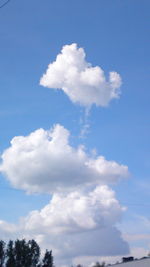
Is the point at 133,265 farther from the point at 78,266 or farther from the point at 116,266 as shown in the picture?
the point at 78,266

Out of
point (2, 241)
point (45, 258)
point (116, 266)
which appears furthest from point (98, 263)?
point (116, 266)

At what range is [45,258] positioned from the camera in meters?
93.6

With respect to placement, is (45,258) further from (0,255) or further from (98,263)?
(98,263)

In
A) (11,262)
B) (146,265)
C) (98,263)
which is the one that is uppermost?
(98,263)

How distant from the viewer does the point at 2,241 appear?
9119 centimetres

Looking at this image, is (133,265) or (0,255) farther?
(0,255)

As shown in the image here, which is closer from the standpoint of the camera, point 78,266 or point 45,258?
point 45,258

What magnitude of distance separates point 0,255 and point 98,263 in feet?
160

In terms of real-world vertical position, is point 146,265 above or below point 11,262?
below

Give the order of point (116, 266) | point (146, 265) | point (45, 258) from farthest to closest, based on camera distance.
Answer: point (45, 258) → point (116, 266) → point (146, 265)

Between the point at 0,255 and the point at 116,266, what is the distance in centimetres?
3357

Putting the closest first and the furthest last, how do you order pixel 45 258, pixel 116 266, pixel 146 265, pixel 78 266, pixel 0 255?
pixel 146 265, pixel 116 266, pixel 0 255, pixel 45 258, pixel 78 266

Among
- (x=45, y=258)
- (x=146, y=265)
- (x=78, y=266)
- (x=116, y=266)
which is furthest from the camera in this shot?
(x=78, y=266)

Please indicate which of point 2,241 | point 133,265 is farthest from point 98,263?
point 133,265
